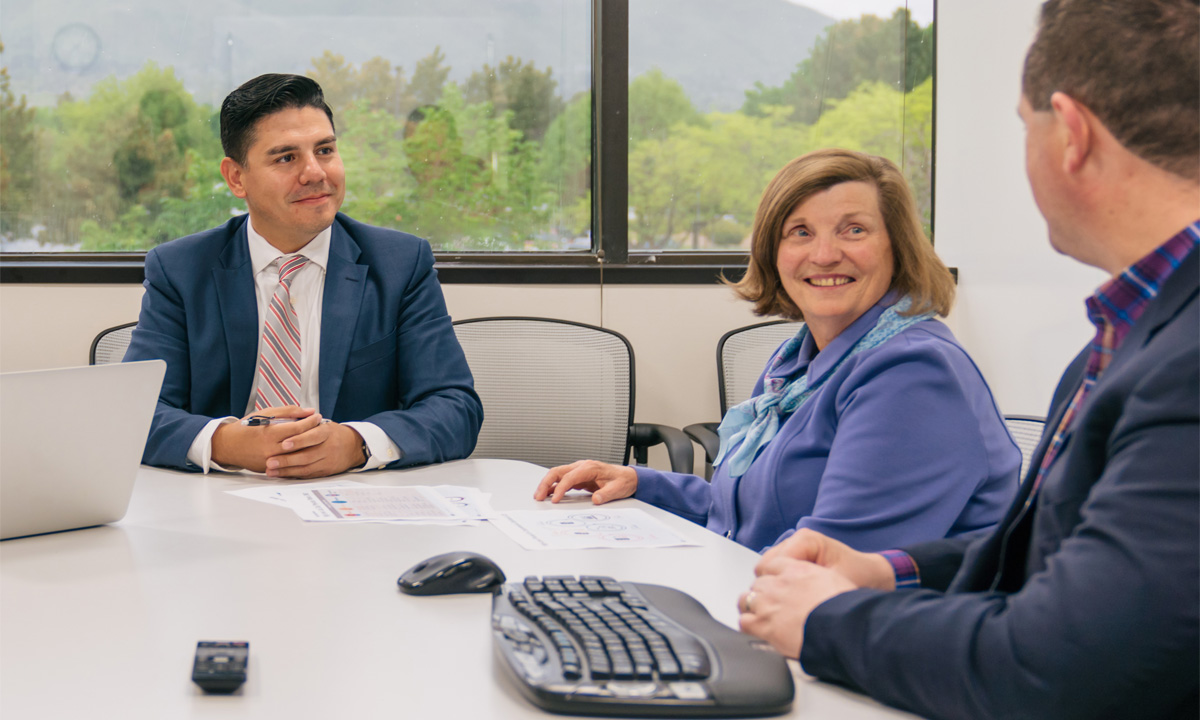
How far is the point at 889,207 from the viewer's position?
164 cm

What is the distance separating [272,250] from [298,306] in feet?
0.47

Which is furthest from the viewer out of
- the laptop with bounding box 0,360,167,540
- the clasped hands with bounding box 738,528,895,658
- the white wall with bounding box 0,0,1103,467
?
the white wall with bounding box 0,0,1103,467

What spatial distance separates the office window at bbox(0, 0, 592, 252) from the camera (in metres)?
3.18

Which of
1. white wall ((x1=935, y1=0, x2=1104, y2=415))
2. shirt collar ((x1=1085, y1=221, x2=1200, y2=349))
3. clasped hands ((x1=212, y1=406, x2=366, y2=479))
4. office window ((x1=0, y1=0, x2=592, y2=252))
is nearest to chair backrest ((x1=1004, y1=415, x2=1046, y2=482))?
white wall ((x1=935, y1=0, x2=1104, y2=415))

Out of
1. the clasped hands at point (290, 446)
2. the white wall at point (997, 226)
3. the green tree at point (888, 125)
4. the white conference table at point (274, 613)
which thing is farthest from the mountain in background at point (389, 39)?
the white conference table at point (274, 613)

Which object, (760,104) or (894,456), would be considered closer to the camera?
(894,456)

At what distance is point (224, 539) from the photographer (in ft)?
4.46

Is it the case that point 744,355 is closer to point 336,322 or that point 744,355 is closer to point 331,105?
point 336,322

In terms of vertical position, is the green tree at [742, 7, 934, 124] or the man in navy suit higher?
the green tree at [742, 7, 934, 124]

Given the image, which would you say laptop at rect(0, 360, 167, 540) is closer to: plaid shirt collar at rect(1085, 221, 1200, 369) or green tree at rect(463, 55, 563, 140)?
plaid shirt collar at rect(1085, 221, 1200, 369)

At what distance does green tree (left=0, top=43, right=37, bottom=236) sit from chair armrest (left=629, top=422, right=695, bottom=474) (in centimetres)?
217

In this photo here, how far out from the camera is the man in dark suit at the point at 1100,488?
65 cm

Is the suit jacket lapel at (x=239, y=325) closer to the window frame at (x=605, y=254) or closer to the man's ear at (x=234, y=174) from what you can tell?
the man's ear at (x=234, y=174)

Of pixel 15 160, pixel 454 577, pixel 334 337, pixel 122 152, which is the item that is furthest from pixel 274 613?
pixel 15 160
